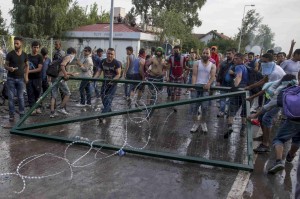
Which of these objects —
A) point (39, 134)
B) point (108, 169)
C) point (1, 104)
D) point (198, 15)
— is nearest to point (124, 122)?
point (39, 134)

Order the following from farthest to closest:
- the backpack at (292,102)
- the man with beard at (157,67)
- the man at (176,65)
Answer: the man at (176,65)
the man with beard at (157,67)
the backpack at (292,102)

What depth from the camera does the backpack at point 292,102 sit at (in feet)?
14.2

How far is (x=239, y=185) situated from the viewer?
14.7 ft

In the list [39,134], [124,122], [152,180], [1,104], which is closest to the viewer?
[152,180]

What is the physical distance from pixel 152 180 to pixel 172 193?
0.45 meters

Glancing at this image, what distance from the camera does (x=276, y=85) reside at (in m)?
5.55

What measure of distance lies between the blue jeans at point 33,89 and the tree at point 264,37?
2182 inches

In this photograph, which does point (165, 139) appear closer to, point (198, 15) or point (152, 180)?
point (152, 180)

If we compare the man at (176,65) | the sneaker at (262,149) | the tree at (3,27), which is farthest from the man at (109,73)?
the tree at (3,27)

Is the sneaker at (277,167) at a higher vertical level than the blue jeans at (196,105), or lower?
lower

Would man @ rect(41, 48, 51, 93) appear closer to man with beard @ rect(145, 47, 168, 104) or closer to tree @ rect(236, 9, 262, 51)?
man with beard @ rect(145, 47, 168, 104)

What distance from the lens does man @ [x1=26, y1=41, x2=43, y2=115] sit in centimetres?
816

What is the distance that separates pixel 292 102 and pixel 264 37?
212 ft

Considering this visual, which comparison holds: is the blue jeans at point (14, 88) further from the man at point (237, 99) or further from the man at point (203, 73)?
the man at point (237, 99)
